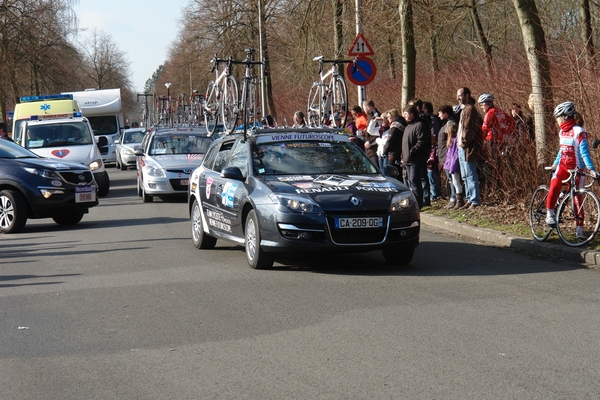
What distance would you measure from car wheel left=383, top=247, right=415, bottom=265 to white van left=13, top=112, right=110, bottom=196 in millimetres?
14159

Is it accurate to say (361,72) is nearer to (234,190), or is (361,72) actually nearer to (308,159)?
(308,159)

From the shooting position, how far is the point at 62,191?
16234 millimetres

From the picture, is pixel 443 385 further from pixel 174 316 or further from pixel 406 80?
pixel 406 80

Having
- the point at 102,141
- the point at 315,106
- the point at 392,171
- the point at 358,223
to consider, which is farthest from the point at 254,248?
the point at 102,141

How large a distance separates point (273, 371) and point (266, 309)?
2.13 m

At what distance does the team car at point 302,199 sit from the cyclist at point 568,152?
1921 millimetres

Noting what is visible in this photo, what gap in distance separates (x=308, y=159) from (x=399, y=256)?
1645 millimetres

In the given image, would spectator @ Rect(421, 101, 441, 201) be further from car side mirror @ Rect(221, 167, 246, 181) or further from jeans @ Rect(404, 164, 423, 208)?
car side mirror @ Rect(221, 167, 246, 181)

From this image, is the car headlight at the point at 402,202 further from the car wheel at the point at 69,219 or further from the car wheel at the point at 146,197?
the car wheel at the point at 146,197

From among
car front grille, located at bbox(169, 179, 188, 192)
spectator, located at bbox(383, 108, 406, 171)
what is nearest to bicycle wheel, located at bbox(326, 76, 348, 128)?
spectator, located at bbox(383, 108, 406, 171)

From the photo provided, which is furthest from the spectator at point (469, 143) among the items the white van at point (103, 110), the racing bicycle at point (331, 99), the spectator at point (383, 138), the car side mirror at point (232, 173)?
the white van at point (103, 110)

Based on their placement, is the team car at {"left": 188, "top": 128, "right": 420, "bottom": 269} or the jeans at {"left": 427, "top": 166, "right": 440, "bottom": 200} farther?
the jeans at {"left": 427, "top": 166, "right": 440, "bottom": 200}

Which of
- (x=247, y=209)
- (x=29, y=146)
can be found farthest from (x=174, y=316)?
(x=29, y=146)

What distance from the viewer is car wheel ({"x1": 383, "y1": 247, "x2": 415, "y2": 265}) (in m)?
10.6
